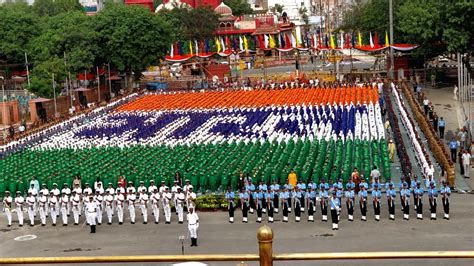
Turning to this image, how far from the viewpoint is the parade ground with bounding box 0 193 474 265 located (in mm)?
16344

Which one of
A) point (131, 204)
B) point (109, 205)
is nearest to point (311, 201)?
point (131, 204)

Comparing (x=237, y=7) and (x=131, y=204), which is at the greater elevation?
(x=237, y=7)

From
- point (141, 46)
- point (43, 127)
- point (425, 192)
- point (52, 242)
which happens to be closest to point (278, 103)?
point (43, 127)

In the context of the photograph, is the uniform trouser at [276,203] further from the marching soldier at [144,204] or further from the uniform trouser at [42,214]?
the uniform trouser at [42,214]

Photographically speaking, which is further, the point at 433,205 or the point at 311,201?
the point at 311,201

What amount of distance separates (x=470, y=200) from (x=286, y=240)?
5847mm

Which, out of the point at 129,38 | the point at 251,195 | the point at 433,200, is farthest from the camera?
the point at 129,38

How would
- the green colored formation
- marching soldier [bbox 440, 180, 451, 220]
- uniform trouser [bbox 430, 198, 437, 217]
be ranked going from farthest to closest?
the green colored formation < uniform trouser [bbox 430, 198, 437, 217] < marching soldier [bbox 440, 180, 451, 220]

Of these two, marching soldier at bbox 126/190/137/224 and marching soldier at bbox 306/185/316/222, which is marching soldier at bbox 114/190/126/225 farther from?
marching soldier at bbox 306/185/316/222

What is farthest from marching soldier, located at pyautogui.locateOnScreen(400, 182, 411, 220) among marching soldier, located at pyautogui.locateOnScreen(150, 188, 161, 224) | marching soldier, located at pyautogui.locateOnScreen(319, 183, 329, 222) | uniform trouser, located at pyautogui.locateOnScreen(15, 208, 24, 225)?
uniform trouser, located at pyautogui.locateOnScreen(15, 208, 24, 225)

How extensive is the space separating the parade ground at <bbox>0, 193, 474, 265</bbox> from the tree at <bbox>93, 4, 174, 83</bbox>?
105 feet

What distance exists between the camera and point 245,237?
17.6 metres

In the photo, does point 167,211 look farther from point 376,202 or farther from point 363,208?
point 376,202

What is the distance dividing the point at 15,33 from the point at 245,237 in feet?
146
